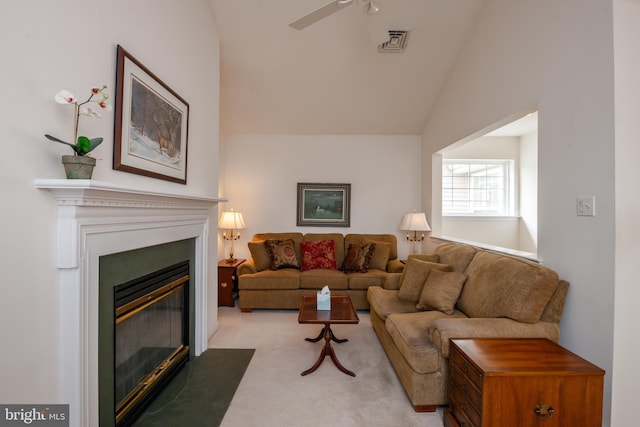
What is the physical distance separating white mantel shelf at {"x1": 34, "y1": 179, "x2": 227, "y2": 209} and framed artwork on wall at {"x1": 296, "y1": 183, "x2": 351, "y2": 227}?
306 centimetres

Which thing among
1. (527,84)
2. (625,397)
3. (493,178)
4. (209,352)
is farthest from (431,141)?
(209,352)

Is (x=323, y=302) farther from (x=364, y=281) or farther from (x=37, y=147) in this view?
(x=37, y=147)

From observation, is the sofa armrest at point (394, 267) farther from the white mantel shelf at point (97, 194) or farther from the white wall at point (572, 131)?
the white mantel shelf at point (97, 194)

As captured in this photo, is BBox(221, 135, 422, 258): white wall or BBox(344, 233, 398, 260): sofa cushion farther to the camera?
BBox(221, 135, 422, 258): white wall

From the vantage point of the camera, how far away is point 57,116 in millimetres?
1297

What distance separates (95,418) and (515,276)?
257cm

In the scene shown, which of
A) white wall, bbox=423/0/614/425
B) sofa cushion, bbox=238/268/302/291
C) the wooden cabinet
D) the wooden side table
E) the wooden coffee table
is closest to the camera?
the wooden cabinet

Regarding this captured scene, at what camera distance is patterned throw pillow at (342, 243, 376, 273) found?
4199 mm

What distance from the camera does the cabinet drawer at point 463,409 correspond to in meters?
1.50

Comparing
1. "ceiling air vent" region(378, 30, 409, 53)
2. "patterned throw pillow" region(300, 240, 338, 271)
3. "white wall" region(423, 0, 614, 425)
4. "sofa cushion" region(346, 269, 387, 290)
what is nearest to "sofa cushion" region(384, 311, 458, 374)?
"white wall" region(423, 0, 614, 425)

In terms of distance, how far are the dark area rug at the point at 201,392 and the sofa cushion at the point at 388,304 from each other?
1.23 metres

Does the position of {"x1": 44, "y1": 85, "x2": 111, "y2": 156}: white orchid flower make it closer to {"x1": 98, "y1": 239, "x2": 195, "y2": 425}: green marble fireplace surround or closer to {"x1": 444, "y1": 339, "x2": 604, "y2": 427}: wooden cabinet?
{"x1": 98, "y1": 239, "x2": 195, "y2": 425}: green marble fireplace surround

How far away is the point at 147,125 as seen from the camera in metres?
1.98

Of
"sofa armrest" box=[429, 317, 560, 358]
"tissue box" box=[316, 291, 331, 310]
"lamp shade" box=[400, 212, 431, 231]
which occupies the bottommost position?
"tissue box" box=[316, 291, 331, 310]
